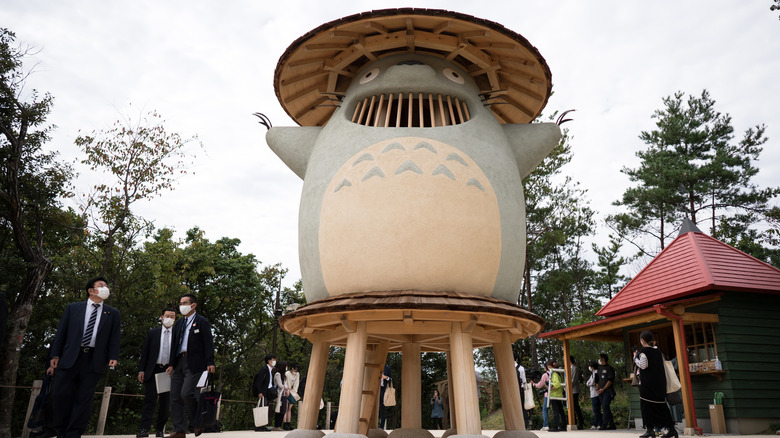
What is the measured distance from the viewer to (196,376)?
7.38m

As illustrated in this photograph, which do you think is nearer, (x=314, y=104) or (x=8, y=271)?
(x=314, y=104)

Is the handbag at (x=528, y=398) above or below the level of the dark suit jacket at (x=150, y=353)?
below

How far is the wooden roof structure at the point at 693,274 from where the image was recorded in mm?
12504

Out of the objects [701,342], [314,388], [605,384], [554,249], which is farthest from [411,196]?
[554,249]

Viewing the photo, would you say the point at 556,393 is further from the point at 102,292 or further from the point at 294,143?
the point at 102,292

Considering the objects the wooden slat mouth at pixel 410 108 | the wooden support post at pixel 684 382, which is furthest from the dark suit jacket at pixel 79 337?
the wooden support post at pixel 684 382

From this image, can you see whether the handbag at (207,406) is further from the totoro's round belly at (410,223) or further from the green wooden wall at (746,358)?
the green wooden wall at (746,358)

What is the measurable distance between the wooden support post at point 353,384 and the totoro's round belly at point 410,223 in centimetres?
58

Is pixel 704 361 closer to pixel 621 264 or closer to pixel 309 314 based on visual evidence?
pixel 309 314

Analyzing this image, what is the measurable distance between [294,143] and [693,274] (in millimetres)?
10018

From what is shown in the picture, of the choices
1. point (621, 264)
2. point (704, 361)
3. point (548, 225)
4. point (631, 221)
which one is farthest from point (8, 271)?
point (621, 264)

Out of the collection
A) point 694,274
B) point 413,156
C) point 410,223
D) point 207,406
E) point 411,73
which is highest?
point 411,73

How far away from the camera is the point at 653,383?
8039 millimetres

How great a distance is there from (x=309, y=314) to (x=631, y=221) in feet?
86.6
